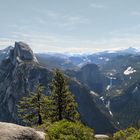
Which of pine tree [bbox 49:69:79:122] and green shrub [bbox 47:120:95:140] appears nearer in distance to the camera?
green shrub [bbox 47:120:95:140]

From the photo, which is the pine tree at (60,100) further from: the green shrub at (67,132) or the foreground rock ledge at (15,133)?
the green shrub at (67,132)

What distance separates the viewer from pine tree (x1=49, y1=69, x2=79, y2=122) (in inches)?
2842

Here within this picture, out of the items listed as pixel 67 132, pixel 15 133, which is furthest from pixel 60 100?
pixel 67 132

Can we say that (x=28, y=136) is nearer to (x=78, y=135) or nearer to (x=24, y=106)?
(x=78, y=135)

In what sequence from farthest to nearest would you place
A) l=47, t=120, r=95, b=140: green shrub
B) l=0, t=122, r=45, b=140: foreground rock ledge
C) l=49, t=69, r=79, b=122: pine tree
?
l=49, t=69, r=79, b=122: pine tree < l=0, t=122, r=45, b=140: foreground rock ledge < l=47, t=120, r=95, b=140: green shrub

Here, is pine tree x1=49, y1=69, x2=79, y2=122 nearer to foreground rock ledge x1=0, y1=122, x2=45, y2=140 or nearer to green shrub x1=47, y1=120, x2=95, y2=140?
foreground rock ledge x1=0, y1=122, x2=45, y2=140

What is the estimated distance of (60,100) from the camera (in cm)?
7275

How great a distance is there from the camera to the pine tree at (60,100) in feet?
237

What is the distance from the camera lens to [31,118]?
3214 inches

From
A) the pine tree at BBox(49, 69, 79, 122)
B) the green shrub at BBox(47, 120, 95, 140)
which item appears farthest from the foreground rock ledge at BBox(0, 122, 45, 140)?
the pine tree at BBox(49, 69, 79, 122)

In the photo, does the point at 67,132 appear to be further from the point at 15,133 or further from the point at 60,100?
the point at 60,100

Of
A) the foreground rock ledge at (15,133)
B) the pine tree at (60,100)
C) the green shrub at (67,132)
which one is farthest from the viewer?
the pine tree at (60,100)

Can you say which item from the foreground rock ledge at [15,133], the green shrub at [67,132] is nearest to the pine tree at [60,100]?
the foreground rock ledge at [15,133]

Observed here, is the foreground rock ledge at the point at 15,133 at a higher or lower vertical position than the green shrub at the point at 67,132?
lower
